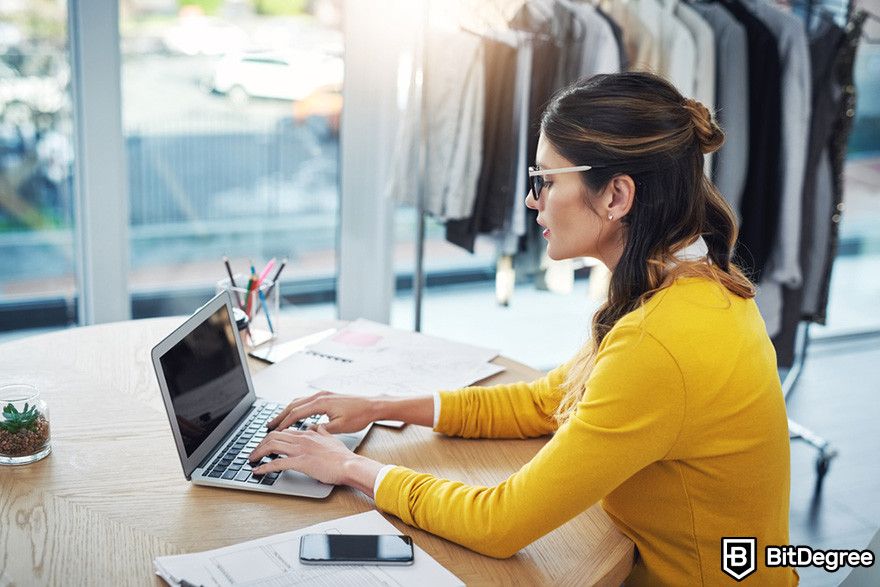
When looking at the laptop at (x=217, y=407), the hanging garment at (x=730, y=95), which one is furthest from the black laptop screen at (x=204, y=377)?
the hanging garment at (x=730, y=95)

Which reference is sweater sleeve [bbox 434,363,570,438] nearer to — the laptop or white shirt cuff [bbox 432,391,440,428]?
white shirt cuff [bbox 432,391,440,428]

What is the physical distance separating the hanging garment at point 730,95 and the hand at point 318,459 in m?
1.89

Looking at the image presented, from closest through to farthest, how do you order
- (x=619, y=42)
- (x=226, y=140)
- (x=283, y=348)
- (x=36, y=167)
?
(x=283, y=348), (x=619, y=42), (x=36, y=167), (x=226, y=140)

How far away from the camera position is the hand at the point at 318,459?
48.0 inches

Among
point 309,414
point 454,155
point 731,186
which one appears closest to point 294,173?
point 454,155

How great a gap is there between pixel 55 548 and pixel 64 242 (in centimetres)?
216

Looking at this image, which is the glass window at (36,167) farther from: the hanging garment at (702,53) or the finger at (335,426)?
the hanging garment at (702,53)

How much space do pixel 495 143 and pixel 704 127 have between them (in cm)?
147

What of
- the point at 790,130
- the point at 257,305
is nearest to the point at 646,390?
the point at 257,305

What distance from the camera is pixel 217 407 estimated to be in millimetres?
1340

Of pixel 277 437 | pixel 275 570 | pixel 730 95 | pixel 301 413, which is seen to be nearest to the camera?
pixel 275 570

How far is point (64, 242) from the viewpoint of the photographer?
9.87ft

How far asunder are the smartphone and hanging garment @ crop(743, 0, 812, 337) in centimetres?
218

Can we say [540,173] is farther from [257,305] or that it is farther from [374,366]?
[257,305]
